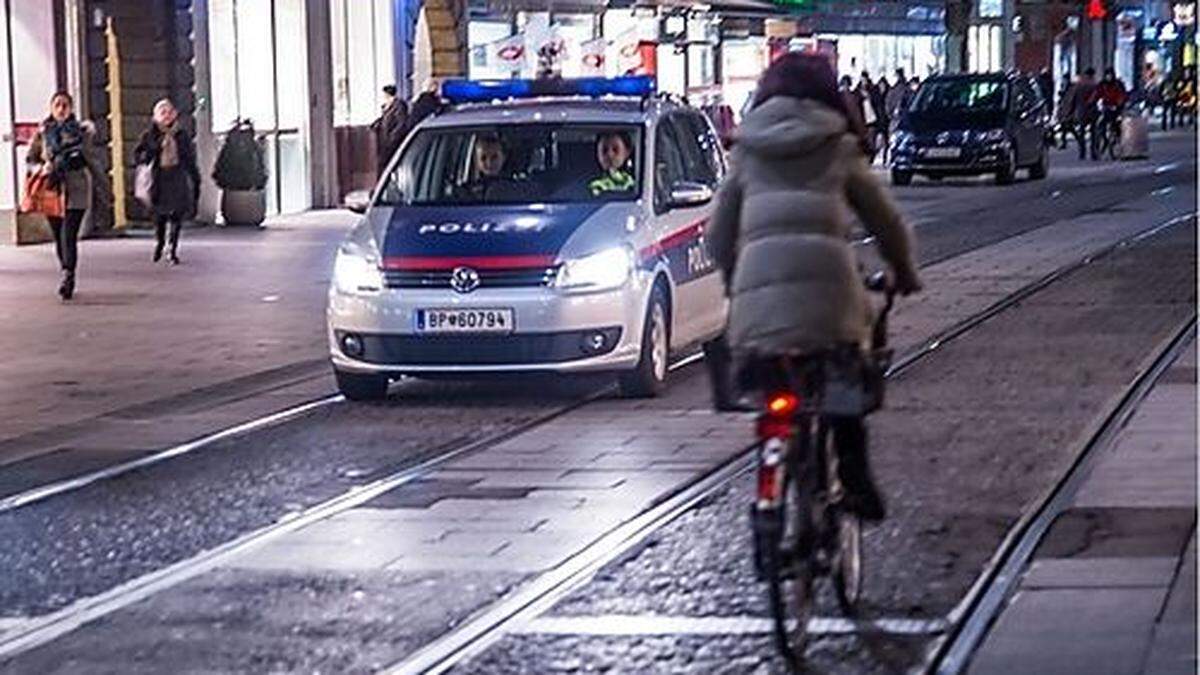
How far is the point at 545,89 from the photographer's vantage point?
18156 mm

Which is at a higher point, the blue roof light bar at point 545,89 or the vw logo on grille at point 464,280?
the blue roof light bar at point 545,89

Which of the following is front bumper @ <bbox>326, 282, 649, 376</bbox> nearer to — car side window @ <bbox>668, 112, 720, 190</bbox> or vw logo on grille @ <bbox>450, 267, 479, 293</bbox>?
vw logo on grille @ <bbox>450, 267, 479, 293</bbox>

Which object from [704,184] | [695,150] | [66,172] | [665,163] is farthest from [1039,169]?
[665,163]

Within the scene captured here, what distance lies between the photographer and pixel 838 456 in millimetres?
8477

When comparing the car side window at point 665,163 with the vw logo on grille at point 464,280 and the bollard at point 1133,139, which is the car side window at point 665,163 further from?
the bollard at point 1133,139

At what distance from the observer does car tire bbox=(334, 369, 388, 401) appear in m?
15.2

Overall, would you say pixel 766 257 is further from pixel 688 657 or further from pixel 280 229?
pixel 280 229

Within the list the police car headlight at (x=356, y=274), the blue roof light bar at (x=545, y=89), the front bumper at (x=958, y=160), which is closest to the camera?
the police car headlight at (x=356, y=274)

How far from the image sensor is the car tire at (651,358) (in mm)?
15133

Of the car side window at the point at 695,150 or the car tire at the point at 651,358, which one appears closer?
the car tire at the point at 651,358

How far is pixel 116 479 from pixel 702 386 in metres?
4.28

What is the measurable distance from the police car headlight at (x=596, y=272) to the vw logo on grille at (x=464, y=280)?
43 centimetres

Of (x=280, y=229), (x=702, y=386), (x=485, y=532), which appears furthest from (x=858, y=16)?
(x=485, y=532)

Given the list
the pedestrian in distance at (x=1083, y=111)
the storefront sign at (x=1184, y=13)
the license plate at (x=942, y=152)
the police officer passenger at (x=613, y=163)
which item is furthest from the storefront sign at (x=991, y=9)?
the police officer passenger at (x=613, y=163)
